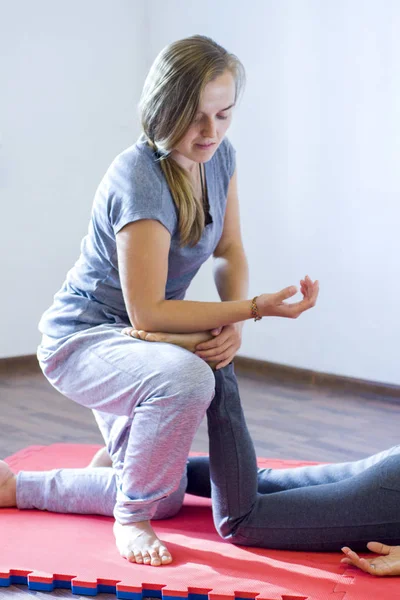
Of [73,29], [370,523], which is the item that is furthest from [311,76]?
[370,523]

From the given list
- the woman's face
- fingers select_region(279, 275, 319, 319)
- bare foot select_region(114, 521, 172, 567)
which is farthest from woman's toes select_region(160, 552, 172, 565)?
the woman's face

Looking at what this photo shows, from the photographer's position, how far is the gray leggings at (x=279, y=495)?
72.8 inches

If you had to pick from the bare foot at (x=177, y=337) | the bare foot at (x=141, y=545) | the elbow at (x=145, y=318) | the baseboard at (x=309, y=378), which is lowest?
the baseboard at (x=309, y=378)

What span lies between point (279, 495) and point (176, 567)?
11.0 inches

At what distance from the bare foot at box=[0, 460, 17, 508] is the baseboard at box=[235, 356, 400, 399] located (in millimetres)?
1825

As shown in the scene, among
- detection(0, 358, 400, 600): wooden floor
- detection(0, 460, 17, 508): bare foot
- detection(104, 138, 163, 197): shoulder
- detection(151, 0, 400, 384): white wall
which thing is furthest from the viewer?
detection(151, 0, 400, 384): white wall

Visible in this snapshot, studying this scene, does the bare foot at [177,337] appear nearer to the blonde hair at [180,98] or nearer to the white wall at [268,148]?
the blonde hair at [180,98]

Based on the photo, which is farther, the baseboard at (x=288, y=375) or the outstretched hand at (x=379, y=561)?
the baseboard at (x=288, y=375)

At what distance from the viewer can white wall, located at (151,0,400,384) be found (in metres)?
3.57

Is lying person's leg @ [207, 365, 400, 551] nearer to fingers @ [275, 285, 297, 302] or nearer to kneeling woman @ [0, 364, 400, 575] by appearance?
kneeling woman @ [0, 364, 400, 575]

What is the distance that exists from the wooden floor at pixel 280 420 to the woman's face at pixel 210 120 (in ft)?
4.04

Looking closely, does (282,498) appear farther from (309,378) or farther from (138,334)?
(309,378)

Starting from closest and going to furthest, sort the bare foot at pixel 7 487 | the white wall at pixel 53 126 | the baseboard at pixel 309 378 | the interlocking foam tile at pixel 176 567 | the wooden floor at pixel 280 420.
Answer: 1. the interlocking foam tile at pixel 176 567
2. the bare foot at pixel 7 487
3. the wooden floor at pixel 280 420
4. the baseboard at pixel 309 378
5. the white wall at pixel 53 126

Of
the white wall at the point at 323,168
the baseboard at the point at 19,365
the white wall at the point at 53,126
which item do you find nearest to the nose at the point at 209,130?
the white wall at the point at 323,168
